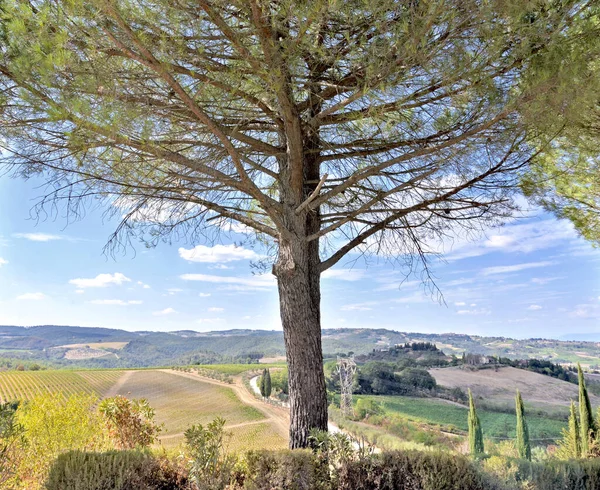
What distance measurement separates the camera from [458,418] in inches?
413

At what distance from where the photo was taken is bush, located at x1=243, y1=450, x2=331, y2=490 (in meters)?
2.71

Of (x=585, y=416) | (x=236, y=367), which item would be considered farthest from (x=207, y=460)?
(x=236, y=367)

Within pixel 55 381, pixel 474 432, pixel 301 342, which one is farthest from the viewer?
pixel 55 381

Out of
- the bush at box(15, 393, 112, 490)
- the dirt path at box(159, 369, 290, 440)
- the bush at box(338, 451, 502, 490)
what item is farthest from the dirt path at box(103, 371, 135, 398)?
the bush at box(338, 451, 502, 490)

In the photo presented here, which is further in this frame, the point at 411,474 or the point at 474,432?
the point at 474,432

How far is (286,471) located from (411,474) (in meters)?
0.88

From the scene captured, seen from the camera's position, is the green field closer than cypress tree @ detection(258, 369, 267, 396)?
Yes

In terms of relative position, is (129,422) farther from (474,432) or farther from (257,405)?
(474,432)

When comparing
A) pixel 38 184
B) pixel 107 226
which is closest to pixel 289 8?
pixel 38 184

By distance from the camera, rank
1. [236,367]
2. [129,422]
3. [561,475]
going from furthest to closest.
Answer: [236,367] < [129,422] < [561,475]

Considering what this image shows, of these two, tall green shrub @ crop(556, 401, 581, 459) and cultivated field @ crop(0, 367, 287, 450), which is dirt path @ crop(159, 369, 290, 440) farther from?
tall green shrub @ crop(556, 401, 581, 459)

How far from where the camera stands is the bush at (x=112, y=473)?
101 inches

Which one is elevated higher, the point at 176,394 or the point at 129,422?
the point at 129,422

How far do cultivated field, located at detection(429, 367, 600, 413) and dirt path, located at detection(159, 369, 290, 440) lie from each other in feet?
15.5
